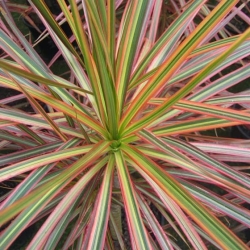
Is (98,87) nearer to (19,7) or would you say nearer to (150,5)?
(150,5)

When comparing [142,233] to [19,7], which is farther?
[19,7]

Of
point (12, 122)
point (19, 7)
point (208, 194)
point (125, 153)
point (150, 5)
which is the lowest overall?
point (208, 194)

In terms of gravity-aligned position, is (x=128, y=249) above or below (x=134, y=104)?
below

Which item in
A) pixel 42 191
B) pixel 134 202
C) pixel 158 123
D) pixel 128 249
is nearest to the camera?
pixel 42 191

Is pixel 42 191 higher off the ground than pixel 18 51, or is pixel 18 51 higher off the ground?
pixel 18 51

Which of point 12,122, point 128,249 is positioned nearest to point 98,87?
point 12,122

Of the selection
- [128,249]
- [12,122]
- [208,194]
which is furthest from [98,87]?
[128,249]

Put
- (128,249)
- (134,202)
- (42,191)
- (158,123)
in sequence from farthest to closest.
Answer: (128,249) → (158,123) → (134,202) → (42,191)

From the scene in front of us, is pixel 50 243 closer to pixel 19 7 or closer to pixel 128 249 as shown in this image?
pixel 128 249

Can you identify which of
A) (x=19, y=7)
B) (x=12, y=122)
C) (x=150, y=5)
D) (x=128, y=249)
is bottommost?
(x=128, y=249)
